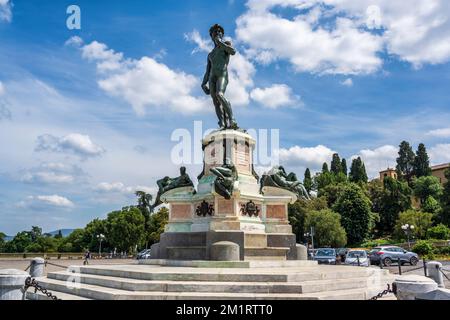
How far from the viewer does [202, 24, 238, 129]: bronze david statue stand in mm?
13617

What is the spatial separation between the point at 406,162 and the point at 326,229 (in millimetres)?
52288

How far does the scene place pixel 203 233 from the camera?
37.6 feet

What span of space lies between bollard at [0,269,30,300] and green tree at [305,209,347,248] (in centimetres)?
4842

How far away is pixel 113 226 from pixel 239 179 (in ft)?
161

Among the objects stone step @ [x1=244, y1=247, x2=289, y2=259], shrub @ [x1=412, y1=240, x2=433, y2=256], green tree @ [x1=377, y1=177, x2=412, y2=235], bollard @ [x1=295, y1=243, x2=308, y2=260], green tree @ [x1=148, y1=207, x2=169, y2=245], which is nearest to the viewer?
stone step @ [x1=244, y1=247, x2=289, y2=259]

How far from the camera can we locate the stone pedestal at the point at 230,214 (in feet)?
37.2

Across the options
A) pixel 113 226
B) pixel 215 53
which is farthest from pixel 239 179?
pixel 113 226

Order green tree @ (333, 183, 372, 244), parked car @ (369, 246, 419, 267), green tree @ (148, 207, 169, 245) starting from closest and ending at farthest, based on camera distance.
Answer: parked car @ (369, 246, 419, 267) < green tree @ (148, 207, 169, 245) < green tree @ (333, 183, 372, 244)

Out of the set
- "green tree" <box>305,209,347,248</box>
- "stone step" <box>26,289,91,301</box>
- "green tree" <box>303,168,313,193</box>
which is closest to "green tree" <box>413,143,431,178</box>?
"green tree" <box>303,168,313,193</box>

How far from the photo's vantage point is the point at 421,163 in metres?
89.3

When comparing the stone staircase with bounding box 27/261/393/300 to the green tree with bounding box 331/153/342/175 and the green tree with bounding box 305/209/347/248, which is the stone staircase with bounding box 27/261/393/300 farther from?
the green tree with bounding box 331/153/342/175

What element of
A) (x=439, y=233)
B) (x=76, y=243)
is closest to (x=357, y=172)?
(x=439, y=233)

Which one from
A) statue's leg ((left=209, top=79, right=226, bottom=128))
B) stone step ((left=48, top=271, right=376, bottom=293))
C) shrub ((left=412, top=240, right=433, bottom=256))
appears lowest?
shrub ((left=412, top=240, right=433, bottom=256))

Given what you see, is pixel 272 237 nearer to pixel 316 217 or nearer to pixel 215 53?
pixel 215 53
